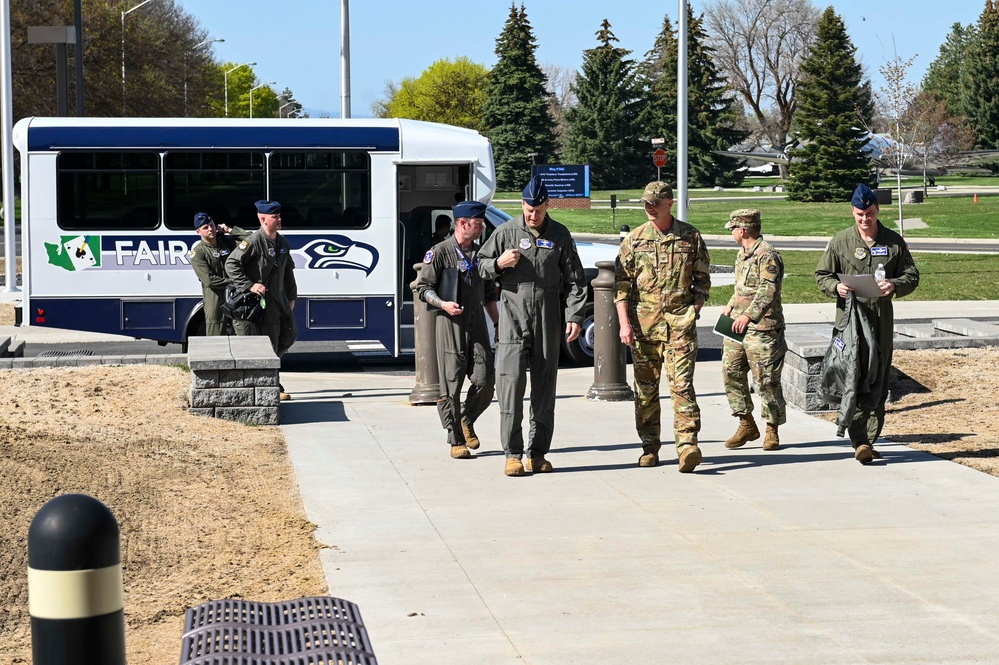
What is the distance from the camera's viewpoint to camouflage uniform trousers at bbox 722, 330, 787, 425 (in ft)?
32.0

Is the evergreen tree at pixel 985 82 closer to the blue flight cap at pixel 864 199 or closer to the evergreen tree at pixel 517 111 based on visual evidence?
the evergreen tree at pixel 517 111

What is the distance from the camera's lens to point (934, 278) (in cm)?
2561

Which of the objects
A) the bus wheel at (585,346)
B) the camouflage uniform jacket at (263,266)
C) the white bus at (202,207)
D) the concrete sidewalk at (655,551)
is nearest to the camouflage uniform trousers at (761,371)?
the concrete sidewalk at (655,551)

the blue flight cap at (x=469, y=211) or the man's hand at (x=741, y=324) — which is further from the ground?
the blue flight cap at (x=469, y=211)

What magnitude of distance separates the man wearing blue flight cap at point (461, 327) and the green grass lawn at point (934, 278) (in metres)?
13.7

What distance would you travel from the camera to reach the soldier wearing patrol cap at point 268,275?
1215cm

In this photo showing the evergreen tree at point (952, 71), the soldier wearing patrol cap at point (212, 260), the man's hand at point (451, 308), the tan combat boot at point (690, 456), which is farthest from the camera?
the evergreen tree at point (952, 71)

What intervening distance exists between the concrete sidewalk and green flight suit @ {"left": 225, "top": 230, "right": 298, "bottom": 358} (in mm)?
2134

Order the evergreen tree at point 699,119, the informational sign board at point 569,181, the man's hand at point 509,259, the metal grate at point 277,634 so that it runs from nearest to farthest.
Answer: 1. the metal grate at point 277,634
2. the man's hand at point 509,259
3. the informational sign board at point 569,181
4. the evergreen tree at point 699,119

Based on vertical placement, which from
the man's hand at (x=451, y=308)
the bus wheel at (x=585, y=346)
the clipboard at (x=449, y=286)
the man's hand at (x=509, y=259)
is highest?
the man's hand at (x=509, y=259)

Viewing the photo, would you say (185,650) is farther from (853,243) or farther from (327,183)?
(327,183)

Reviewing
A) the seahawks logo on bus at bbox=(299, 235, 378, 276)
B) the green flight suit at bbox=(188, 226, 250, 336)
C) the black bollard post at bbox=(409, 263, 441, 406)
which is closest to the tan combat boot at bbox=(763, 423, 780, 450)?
the black bollard post at bbox=(409, 263, 441, 406)

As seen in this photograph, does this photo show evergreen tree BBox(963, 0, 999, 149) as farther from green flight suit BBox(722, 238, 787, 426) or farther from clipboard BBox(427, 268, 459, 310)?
clipboard BBox(427, 268, 459, 310)

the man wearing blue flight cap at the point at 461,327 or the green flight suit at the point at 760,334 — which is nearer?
the man wearing blue flight cap at the point at 461,327
